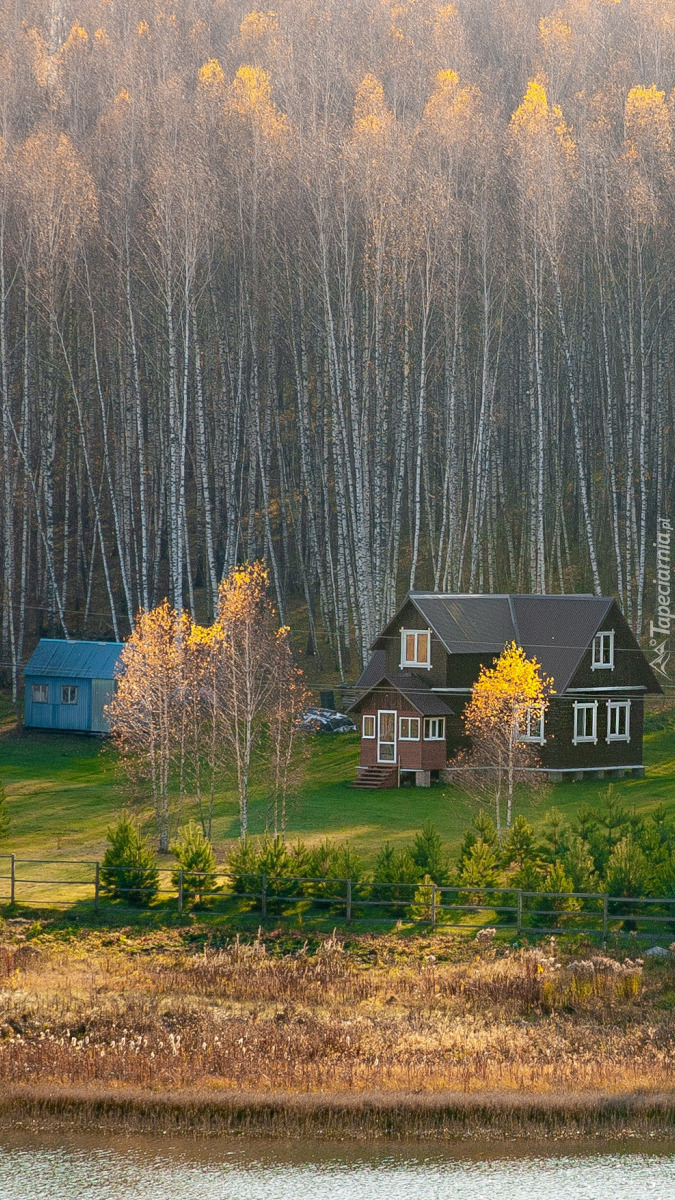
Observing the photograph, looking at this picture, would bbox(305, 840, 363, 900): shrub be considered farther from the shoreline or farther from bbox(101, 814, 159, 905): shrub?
the shoreline

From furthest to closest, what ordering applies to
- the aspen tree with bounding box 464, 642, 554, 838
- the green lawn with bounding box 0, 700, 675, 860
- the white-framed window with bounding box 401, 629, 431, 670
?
the white-framed window with bounding box 401, 629, 431, 670, the aspen tree with bounding box 464, 642, 554, 838, the green lawn with bounding box 0, 700, 675, 860

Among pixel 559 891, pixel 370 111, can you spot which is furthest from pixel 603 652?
pixel 370 111

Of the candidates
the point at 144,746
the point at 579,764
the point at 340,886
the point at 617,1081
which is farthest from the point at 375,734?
the point at 617,1081

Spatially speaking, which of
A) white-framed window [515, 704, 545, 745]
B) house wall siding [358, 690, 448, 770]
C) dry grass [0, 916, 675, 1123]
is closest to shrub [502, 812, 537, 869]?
dry grass [0, 916, 675, 1123]

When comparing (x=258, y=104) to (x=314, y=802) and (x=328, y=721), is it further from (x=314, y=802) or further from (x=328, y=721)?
(x=314, y=802)

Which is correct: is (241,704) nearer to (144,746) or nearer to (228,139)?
(144,746)

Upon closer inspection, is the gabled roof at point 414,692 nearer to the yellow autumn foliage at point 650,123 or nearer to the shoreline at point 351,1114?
the yellow autumn foliage at point 650,123

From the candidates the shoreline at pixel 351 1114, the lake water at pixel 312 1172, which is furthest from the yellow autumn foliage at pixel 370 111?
the lake water at pixel 312 1172

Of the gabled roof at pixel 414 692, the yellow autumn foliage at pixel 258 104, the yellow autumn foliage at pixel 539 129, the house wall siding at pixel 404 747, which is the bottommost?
the house wall siding at pixel 404 747
